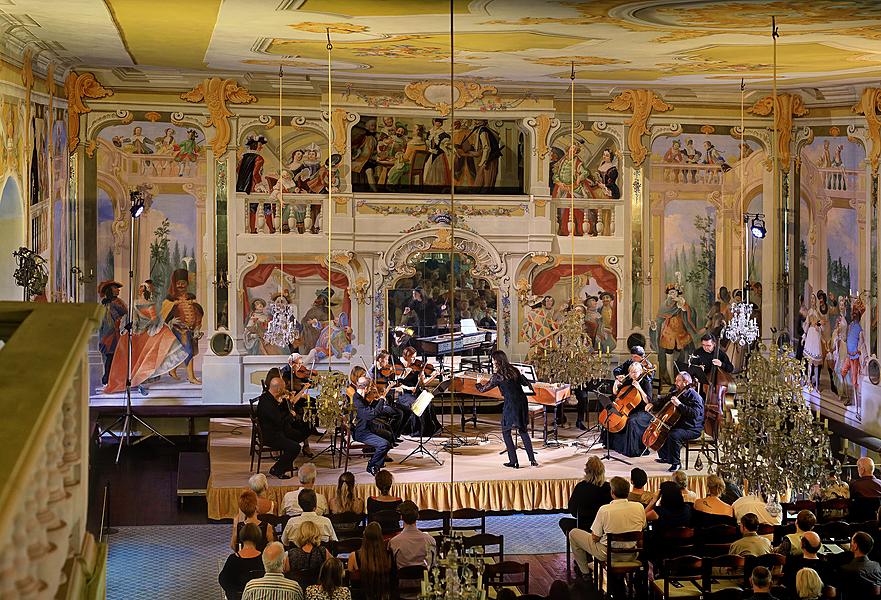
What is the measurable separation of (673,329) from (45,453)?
16069 millimetres

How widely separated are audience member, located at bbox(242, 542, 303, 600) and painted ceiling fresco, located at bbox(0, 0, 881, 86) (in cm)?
466

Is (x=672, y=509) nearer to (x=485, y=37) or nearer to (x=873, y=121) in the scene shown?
(x=485, y=37)

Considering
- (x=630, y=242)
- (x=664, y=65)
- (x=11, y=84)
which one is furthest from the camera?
(x=630, y=242)

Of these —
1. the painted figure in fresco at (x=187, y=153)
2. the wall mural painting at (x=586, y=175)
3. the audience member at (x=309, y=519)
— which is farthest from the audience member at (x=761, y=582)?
the painted figure in fresco at (x=187, y=153)

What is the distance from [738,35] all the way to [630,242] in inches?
267

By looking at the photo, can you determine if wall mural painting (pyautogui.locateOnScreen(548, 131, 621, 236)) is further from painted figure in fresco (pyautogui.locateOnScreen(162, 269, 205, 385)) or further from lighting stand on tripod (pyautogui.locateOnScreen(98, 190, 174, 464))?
lighting stand on tripod (pyautogui.locateOnScreen(98, 190, 174, 464))

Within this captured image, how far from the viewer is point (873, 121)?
1705cm

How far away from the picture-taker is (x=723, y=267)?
19.0 meters

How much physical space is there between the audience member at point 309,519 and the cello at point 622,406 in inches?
223

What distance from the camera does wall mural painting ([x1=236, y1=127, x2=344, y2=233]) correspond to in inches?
712

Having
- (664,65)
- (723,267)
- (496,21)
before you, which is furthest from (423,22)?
(723,267)

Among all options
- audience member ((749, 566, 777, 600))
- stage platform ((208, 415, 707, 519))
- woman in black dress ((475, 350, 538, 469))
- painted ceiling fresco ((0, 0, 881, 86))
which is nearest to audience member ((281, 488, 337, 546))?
stage platform ((208, 415, 707, 519))

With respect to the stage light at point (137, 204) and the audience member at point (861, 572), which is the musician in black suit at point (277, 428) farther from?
the audience member at point (861, 572)

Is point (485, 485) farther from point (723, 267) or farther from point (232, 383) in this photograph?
point (723, 267)
